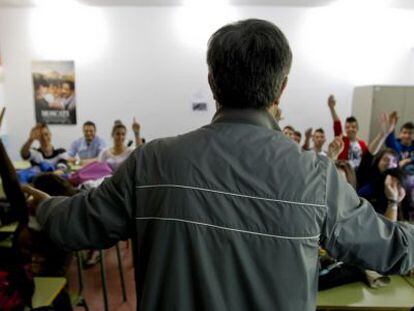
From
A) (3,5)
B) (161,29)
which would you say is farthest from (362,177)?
(3,5)

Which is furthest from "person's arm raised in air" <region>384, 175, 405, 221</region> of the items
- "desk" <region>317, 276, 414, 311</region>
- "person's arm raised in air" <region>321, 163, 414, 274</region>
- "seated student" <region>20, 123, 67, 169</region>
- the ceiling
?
the ceiling

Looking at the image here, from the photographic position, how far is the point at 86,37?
5.26m

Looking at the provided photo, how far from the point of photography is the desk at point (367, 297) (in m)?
1.47

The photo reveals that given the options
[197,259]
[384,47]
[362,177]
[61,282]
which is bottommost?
[61,282]

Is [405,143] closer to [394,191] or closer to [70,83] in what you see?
[394,191]

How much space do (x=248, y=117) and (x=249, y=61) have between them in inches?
4.8

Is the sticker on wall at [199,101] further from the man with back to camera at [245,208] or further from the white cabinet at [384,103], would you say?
the man with back to camera at [245,208]

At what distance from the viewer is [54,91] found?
17.6ft

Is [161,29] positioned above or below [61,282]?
above

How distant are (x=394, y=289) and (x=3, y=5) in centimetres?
621

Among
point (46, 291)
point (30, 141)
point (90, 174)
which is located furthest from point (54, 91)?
point (46, 291)

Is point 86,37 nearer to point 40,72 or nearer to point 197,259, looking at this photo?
point 40,72

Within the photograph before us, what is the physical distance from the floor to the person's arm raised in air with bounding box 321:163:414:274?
223 centimetres

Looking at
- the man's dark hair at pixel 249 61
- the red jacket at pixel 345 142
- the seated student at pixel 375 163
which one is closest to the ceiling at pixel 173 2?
the red jacket at pixel 345 142
